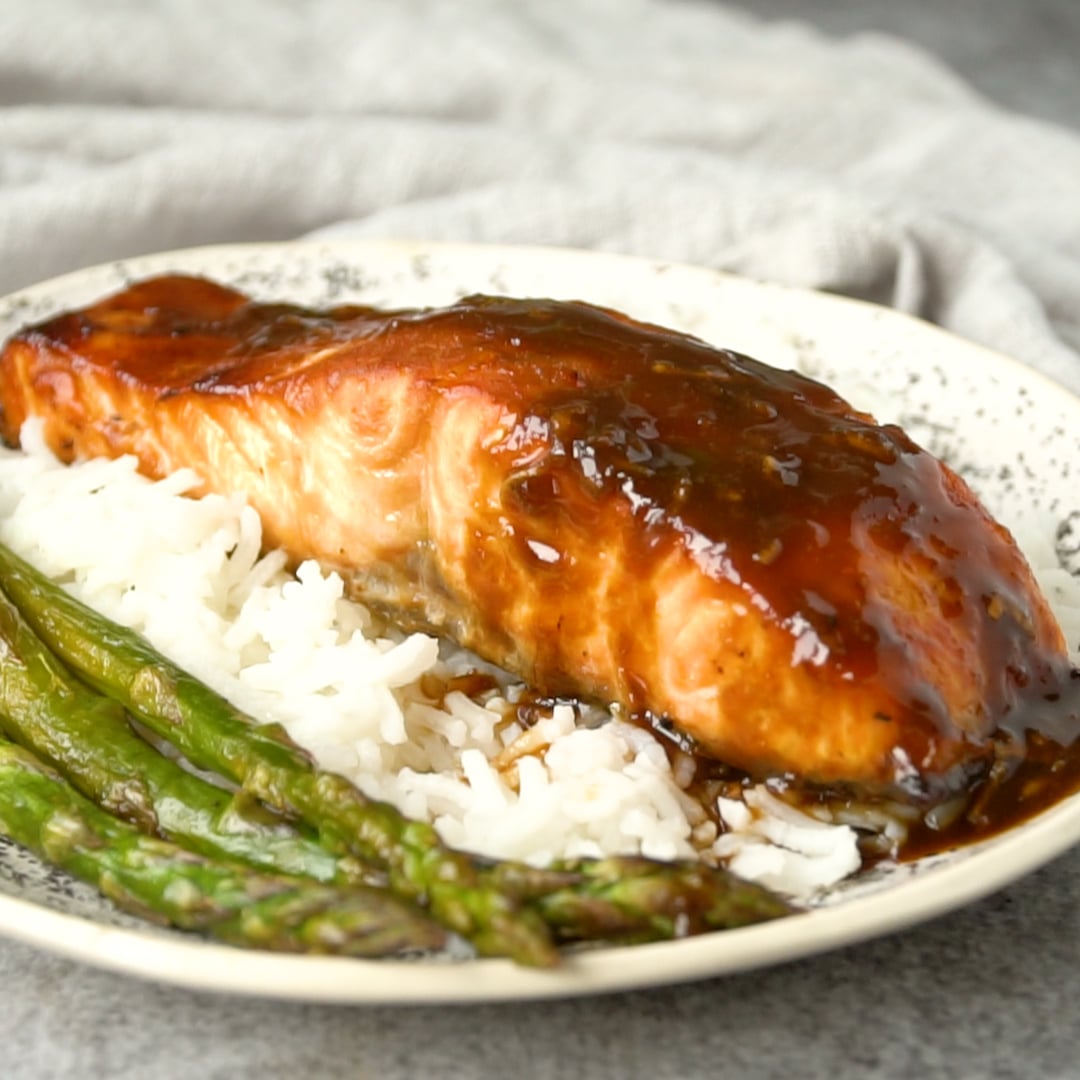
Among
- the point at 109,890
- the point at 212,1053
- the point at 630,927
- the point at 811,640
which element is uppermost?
the point at 811,640

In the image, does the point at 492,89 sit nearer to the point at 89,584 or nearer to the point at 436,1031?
the point at 89,584

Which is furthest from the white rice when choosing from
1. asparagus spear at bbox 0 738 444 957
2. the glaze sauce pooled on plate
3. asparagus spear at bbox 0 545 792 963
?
asparagus spear at bbox 0 738 444 957

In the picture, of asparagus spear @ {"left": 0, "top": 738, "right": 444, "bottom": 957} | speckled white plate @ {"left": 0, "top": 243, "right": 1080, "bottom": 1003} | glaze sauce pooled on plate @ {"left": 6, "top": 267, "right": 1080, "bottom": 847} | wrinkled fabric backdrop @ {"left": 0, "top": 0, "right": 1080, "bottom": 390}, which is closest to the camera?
speckled white plate @ {"left": 0, "top": 243, "right": 1080, "bottom": 1003}

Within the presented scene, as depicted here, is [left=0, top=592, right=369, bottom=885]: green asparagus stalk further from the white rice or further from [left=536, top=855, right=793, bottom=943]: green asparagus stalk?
[left=536, top=855, right=793, bottom=943]: green asparagus stalk

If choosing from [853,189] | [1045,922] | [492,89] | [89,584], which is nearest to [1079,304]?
[853,189]

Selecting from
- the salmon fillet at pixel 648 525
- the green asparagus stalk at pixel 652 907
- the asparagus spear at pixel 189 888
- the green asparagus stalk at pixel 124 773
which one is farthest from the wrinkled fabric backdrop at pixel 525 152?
the asparagus spear at pixel 189 888

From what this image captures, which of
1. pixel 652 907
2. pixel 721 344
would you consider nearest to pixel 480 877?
pixel 652 907

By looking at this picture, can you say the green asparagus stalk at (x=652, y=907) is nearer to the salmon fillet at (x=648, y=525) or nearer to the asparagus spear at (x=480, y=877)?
the asparagus spear at (x=480, y=877)
